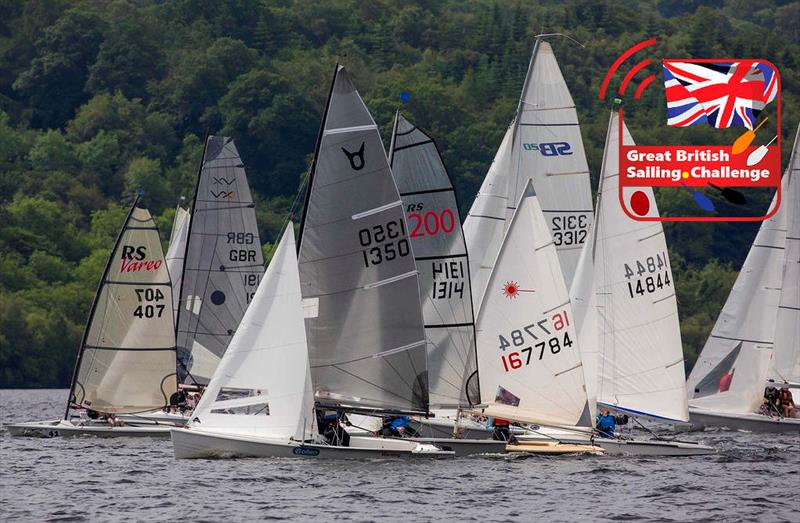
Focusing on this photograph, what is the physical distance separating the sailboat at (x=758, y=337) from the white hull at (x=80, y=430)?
51.3 ft

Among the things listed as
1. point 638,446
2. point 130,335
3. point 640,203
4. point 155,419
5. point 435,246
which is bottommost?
point 638,446

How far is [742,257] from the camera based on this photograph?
115 meters

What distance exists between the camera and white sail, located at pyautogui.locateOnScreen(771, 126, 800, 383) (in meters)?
49.2

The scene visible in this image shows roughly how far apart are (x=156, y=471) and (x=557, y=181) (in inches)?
566

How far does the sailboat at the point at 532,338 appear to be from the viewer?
3488 cm

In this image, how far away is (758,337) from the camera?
157 feet

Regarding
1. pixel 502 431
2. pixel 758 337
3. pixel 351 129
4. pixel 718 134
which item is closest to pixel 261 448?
pixel 502 431

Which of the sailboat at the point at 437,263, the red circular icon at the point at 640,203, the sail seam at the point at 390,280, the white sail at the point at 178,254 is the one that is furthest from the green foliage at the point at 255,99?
the sail seam at the point at 390,280

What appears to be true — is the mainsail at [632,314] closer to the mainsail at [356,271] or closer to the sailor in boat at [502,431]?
the sailor in boat at [502,431]

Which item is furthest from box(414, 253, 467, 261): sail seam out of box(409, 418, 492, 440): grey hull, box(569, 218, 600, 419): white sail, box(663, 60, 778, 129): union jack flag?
box(663, 60, 778, 129): union jack flag

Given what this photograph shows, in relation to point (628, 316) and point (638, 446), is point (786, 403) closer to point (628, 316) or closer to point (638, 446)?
point (628, 316)

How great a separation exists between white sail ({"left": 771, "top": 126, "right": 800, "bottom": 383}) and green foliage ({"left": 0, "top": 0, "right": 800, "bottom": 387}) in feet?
155

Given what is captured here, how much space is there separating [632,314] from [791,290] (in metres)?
13.4

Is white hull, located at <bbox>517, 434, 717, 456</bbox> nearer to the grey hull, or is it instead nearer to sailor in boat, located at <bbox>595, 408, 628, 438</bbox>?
sailor in boat, located at <bbox>595, 408, 628, 438</bbox>
